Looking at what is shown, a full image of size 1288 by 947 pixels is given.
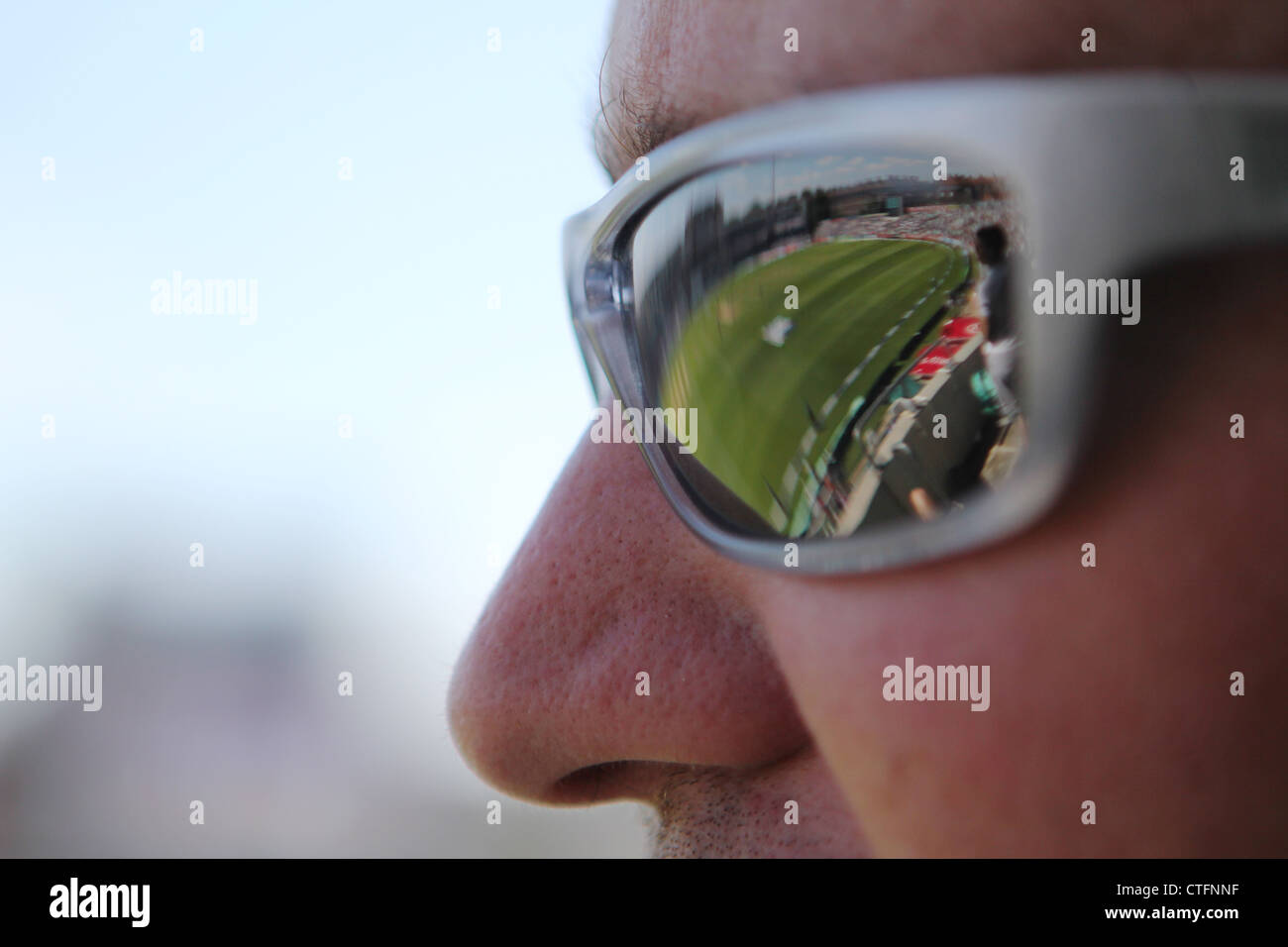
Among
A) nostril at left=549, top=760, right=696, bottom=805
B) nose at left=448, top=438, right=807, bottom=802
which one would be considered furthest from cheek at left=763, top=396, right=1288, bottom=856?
nostril at left=549, top=760, right=696, bottom=805

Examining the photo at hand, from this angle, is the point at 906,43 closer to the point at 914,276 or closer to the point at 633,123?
the point at 914,276

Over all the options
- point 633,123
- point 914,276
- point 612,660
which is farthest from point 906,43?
point 612,660

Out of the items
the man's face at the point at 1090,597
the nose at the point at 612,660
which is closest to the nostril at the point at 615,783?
the nose at the point at 612,660

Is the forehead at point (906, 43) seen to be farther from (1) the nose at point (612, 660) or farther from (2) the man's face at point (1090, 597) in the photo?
(1) the nose at point (612, 660)

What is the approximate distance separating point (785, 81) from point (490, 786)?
1.83 feet

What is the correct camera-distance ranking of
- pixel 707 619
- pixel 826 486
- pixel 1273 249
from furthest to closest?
pixel 707 619, pixel 826 486, pixel 1273 249

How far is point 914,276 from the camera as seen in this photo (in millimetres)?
458

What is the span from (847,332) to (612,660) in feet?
0.96

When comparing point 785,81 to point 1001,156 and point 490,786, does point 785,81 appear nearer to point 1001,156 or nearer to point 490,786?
point 1001,156

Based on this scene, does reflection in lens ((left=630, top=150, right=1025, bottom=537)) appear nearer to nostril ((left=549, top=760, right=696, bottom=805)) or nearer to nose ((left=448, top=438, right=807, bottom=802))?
nose ((left=448, top=438, right=807, bottom=802))

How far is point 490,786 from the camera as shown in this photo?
729 millimetres

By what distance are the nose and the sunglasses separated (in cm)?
7
